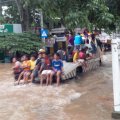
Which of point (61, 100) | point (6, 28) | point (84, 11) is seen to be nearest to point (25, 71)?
point (61, 100)

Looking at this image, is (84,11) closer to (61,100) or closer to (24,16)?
(61,100)

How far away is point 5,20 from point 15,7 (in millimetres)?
1326

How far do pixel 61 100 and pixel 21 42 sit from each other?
13.3 meters

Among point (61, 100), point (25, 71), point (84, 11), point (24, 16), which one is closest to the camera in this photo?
point (84, 11)

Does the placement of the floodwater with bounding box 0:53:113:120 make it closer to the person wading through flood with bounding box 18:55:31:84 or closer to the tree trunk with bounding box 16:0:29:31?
the person wading through flood with bounding box 18:55:31:84

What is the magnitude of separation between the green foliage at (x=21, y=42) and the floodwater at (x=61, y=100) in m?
7.97

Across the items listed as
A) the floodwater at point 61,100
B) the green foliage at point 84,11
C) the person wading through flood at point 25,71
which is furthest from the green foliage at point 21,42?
the green foliage at point 84,11

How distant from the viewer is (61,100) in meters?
11.4

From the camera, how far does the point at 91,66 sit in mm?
17453

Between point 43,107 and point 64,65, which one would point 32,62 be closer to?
point 64,65

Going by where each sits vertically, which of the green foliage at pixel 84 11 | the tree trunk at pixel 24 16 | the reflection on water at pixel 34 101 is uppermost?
the tree trunk at pixel 24 16

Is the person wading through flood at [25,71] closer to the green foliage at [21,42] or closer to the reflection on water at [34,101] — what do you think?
the reflection on water at [34,101]

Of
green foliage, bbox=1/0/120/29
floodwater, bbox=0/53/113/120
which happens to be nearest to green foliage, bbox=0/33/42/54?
floodwater, bbox=0/53/113/120

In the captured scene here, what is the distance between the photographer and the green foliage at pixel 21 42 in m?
23.8
